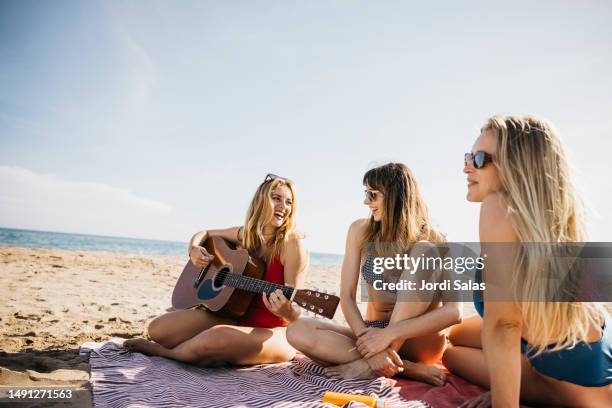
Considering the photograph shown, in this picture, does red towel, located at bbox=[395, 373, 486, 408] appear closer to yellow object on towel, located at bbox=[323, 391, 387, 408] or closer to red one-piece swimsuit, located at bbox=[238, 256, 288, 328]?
yellow object on towel, located at bbox=[323, 391, 387, 408]

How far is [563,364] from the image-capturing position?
231cm

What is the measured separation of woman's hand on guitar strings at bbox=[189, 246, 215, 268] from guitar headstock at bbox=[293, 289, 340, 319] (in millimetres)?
1375

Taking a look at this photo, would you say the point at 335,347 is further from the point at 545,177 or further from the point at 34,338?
the point at 34,338

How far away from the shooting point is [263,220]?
13.7 feet

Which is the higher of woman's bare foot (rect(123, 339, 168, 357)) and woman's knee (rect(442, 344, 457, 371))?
woman's knee (rect(442, 344, 457, 371))

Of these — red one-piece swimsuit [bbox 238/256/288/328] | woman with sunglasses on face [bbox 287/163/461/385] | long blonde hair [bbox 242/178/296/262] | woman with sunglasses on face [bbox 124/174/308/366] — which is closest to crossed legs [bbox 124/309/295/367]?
woman with sunglasses on face [bbox 124/174/308/366]

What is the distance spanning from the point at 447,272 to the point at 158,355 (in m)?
2.74

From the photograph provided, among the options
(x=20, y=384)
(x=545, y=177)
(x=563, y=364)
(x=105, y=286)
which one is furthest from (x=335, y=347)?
(x=105, y=286)

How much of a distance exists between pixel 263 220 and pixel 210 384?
67.2 inches

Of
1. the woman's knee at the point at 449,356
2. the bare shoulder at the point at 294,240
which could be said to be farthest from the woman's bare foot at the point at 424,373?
the bare shoulder at the point at 294,240

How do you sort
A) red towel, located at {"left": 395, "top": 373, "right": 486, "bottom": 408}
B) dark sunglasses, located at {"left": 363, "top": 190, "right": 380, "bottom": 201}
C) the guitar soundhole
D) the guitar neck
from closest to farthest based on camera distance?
1. red towel, located at {"left": 395, "top": 373, "right": 486, "bottom": 408}
2. the guitar neck
3. dark sunglasses, located at {"left": 363, "top": 190, "right": 380, "bottom": 201}
4. the guitar soundhole

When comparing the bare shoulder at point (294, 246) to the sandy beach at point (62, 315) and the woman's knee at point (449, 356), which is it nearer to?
the woman's knee at point (449, 356)

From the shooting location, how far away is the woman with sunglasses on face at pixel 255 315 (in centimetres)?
344

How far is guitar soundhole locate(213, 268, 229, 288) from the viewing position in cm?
407
